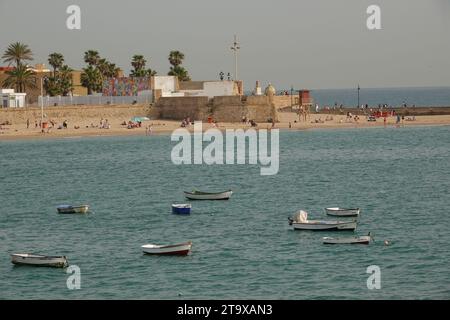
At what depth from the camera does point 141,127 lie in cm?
12025

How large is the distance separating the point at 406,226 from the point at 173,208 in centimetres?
1299

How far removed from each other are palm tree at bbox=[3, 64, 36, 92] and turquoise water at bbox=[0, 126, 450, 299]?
3188 centimetres

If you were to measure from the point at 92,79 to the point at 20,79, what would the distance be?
467 inches

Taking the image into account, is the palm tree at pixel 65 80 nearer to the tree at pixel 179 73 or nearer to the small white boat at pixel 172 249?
the tree at pixel 179 73

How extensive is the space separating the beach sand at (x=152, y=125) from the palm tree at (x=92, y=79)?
12.5m

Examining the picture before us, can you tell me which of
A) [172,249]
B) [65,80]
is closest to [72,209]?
[172,249]

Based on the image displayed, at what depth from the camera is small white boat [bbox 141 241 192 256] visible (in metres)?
42.7

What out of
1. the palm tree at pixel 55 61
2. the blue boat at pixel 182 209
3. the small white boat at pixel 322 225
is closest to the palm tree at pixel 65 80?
the palm tree at pixel 55 61

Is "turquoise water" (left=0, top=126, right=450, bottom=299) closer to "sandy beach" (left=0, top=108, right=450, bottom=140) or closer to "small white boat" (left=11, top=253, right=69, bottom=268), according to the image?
"small white boat" (left=11, top=253, right=69, bottom=268)

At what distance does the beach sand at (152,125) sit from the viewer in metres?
114

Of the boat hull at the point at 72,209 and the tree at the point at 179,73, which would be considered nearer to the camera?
the boat hull at the point at 72,209

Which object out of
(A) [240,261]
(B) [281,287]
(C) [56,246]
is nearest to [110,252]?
(C) [56,246]

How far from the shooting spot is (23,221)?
54.3m
